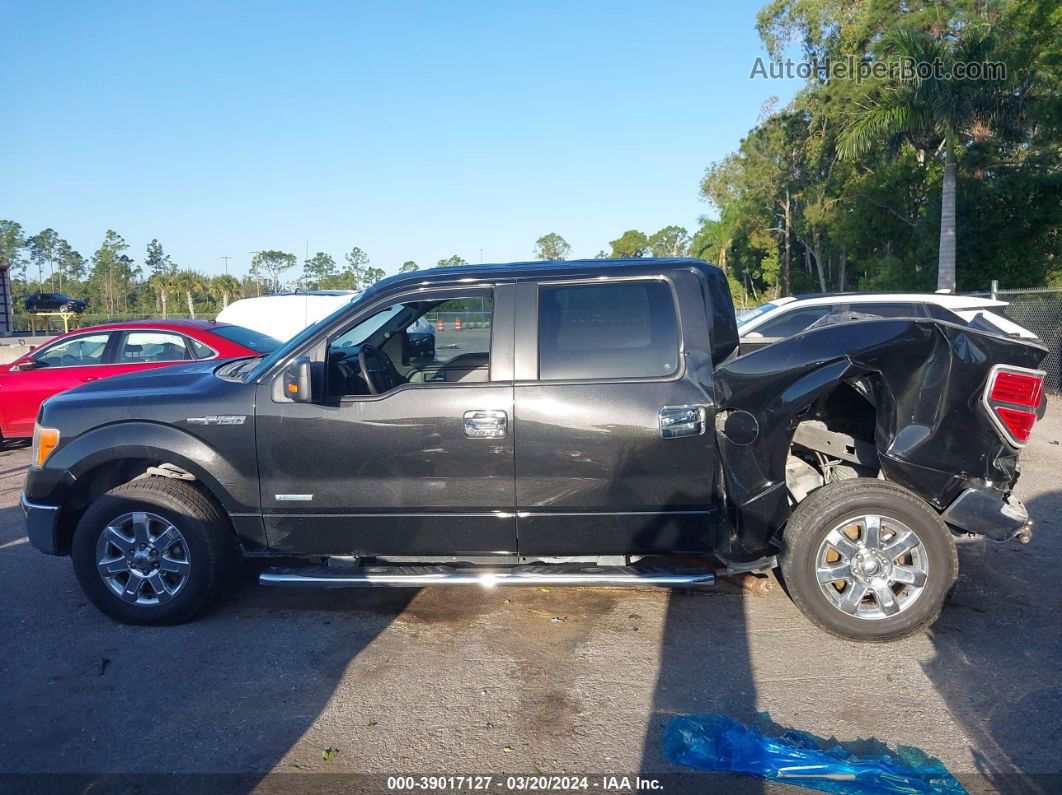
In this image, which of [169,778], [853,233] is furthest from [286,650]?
[853,233]

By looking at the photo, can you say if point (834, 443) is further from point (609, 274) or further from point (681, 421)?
point (609, 274)

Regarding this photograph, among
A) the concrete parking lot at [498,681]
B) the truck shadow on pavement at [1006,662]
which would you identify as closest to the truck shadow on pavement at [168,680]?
the concrete parking lot at [498,681]

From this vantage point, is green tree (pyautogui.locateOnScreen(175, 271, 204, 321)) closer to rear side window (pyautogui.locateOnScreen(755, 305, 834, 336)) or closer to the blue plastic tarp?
rear side window (pyautogui.locateOnScreen(755, 305, 834, 336))

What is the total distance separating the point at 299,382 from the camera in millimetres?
4250

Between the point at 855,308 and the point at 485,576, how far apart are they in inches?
265

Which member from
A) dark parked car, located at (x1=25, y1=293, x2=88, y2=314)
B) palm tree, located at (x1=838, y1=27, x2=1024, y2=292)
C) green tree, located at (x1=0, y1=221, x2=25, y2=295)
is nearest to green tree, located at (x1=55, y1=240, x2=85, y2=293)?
green tree, located at (x1=0, y1=221, x2=25, y2=295)

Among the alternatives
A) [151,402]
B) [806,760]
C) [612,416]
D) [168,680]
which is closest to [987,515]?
[806,760]

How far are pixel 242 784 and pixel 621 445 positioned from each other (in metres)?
2.31

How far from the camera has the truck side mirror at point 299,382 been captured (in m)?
4.23

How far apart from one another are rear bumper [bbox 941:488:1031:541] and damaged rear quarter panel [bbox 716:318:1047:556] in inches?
3.2

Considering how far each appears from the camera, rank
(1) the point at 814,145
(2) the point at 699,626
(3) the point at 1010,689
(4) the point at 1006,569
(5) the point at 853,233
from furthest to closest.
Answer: (1) the point at 814,145
(5) the point at 853,233
(4) the point at 1006,569
(2) the point at 699,626
(3) the point at 1010,689

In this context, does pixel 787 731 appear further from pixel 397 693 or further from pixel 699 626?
pixel 397 693

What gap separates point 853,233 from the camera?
1179 inches

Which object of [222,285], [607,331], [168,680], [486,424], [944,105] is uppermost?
[944,105]
